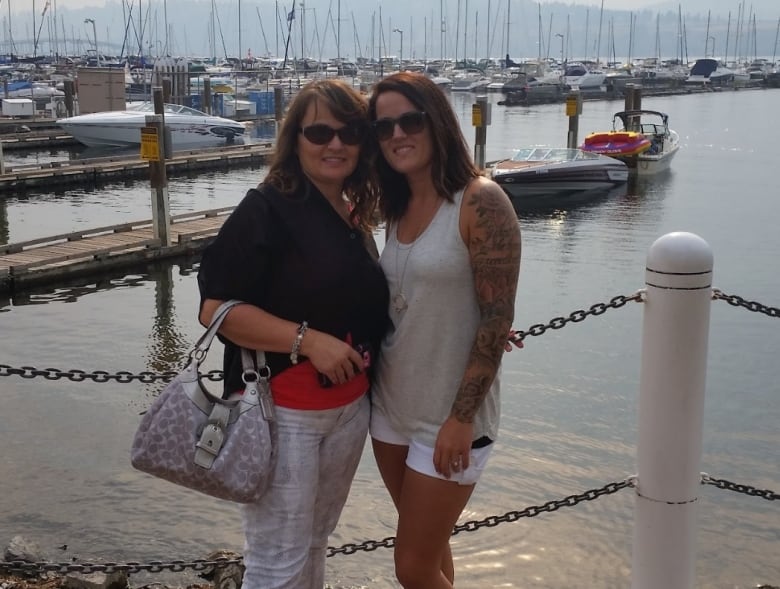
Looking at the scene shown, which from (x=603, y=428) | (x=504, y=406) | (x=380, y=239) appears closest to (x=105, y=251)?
(x=380, y=239)

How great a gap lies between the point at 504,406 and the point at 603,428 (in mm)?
1022

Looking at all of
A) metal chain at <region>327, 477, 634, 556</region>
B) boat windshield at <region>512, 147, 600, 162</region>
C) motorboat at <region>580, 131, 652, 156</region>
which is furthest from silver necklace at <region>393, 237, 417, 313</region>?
motorboat at <region>580, 131, 652, 156</region>

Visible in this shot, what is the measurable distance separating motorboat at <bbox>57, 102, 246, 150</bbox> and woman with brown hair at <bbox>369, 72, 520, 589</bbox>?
3154 cm

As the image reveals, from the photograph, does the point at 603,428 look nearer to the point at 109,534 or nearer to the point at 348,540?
the point at 348,540

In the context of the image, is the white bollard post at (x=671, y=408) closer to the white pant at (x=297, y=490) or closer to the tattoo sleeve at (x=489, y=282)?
the tattoo sleeve at (x=489, y=282)

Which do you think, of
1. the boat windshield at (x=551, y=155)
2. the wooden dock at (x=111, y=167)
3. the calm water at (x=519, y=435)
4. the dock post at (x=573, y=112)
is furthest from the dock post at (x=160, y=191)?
the dock post at (x=573, y=112)

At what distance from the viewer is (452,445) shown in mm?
2969

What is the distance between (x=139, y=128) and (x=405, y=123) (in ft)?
113

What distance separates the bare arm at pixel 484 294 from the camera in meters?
2.88

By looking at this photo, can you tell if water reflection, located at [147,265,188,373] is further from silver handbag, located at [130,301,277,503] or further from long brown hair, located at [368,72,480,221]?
long brown hair, located at [368,72,480,221]

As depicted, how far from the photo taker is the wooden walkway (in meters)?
14.1

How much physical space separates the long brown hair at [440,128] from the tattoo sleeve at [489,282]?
100 millimetres

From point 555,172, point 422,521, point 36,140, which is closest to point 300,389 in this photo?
point 422,521

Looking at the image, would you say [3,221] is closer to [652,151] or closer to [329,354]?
[329,354]
